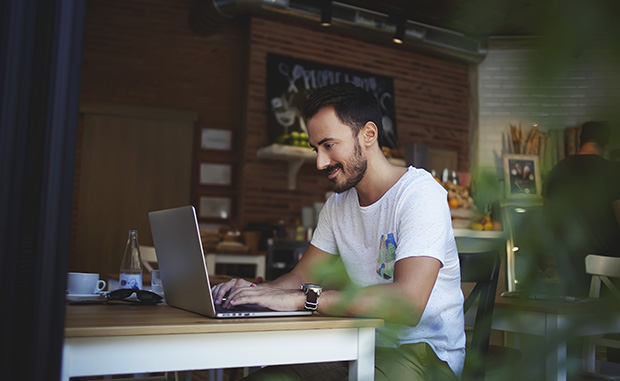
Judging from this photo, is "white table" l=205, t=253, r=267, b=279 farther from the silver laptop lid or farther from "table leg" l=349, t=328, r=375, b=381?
"table leg" l=349, t=328, r=375, b=381

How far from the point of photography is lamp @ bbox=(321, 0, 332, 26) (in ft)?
19.1

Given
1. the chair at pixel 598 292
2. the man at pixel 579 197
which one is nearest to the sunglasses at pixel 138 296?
the chair at pixel 598 292

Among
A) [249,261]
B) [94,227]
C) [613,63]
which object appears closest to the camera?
[613,63]

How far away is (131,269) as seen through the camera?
1926 millimetres

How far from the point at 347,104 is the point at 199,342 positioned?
3.05 ft

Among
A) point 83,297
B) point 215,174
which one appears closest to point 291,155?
point 215,174

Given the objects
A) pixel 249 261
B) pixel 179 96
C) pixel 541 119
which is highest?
pixel 179 96

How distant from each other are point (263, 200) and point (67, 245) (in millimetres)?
5434

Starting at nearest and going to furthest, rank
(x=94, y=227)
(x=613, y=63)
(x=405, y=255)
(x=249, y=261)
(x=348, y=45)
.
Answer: (x=613, y=63) < (x=405, y=255) < (x=249, y=261) < (x=94, y=227) < (x=348, y=45)

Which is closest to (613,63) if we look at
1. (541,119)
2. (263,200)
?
(541,119)

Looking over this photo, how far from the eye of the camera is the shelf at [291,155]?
5703 millimetres

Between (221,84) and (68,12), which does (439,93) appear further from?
(68,12)

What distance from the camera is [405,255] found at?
147 cm

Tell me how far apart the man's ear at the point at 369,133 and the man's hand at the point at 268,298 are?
0.63 m
